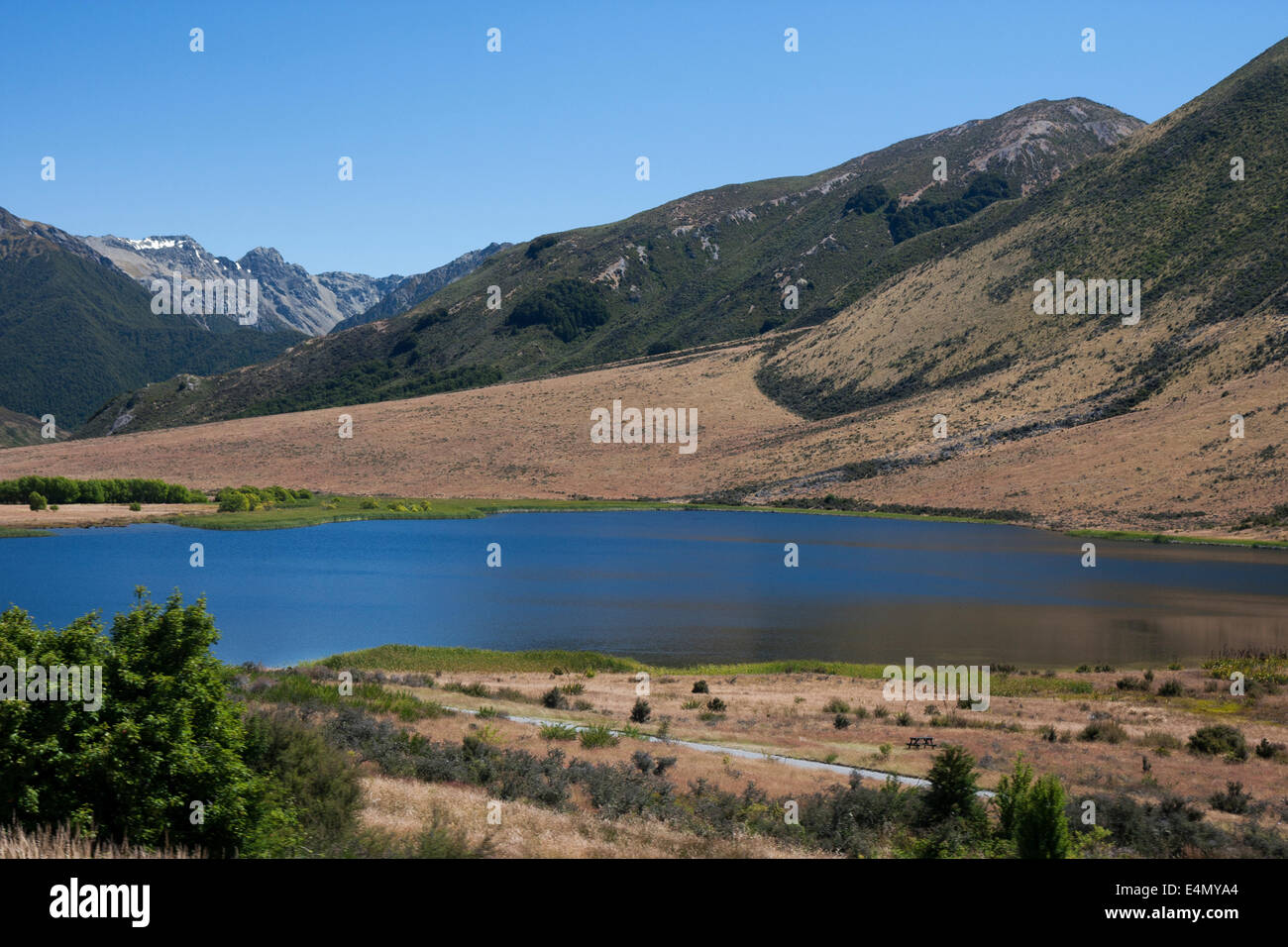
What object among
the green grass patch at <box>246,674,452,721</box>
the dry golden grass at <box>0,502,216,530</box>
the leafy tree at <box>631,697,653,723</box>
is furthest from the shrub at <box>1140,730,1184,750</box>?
the dry golden grass at <box>0,502,216,530</box>

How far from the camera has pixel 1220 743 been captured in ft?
80.9

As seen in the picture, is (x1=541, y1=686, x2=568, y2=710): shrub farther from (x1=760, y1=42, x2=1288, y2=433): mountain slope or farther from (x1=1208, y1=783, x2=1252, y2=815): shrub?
(x1=760, y1=42, x2=1288, y2=433): mountain slope

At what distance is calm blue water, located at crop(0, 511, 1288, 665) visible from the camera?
136 ft

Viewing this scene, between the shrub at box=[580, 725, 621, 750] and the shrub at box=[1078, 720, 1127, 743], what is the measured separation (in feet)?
39.3

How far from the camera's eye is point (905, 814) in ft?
57.8

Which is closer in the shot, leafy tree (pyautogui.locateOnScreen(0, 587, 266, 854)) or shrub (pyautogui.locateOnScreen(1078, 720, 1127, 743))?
leafy tree (pyautogui.locateOnScreen(0, 587, 266, 854))

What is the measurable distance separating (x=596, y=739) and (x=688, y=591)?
103 feet

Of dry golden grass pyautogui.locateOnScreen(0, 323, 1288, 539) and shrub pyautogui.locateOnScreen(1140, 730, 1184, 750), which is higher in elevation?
dry golden grass pyautogui.locateOnScreen(0, 323, 1288, 539)

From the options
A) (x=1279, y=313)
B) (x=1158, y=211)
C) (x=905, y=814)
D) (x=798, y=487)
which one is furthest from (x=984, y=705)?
(x=1158, y=211)

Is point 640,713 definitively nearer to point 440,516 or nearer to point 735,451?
point 440,516

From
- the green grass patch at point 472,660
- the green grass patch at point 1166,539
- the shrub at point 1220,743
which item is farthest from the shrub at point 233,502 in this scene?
the shrub at point 1220,743

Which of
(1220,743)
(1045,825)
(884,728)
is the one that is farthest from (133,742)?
(1220,743)
